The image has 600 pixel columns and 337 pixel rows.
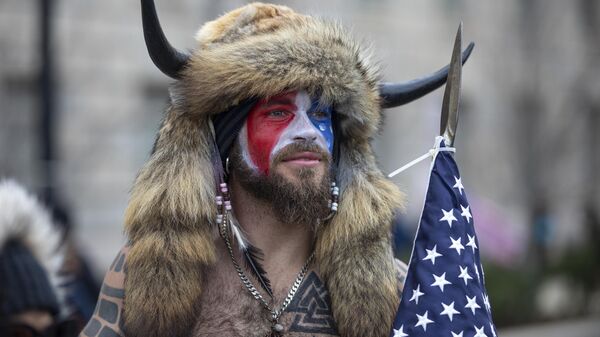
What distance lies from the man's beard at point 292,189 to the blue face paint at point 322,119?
0.07 meters

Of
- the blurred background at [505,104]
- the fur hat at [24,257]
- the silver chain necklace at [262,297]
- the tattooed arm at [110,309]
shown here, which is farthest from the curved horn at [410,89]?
the blurred background at [505,104]

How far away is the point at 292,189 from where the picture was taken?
11.1 feet

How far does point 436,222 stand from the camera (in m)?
3.38

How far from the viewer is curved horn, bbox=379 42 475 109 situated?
12.0 ft

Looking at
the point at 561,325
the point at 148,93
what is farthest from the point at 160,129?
the point at 148,93

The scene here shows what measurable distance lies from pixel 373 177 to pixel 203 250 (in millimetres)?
707

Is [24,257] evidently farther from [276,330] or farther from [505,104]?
[505,104]

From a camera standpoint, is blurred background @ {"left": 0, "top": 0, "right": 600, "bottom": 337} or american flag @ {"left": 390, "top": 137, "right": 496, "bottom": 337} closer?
american flag @ {"left": 390, "top": 137, "right": 496, "bottom": 337}

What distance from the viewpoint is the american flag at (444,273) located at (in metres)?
3.22

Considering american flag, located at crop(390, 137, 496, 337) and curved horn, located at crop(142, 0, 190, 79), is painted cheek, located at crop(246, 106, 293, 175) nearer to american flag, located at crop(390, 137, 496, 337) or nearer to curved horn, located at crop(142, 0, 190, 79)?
curved horn, located at crop(142, 0, 190, 79)

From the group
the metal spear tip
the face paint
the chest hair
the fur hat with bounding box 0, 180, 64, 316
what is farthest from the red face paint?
the fur hat with bounding box 0, 180, 64, 316

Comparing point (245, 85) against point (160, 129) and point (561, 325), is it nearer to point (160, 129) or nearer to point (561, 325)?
point (160, 129)

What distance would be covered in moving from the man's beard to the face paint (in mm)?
25

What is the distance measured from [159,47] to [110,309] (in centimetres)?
92
